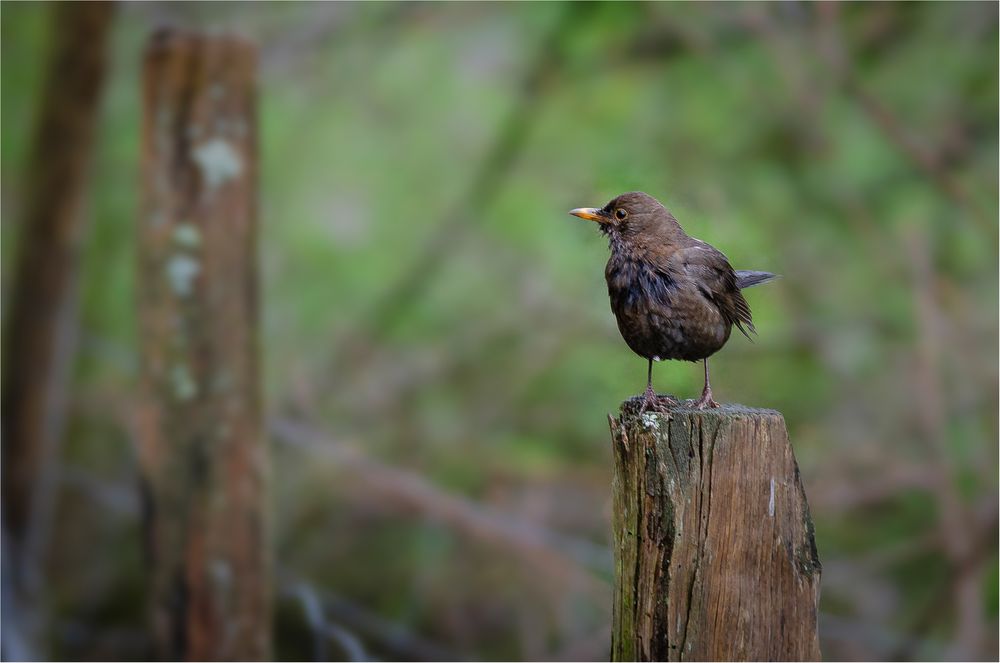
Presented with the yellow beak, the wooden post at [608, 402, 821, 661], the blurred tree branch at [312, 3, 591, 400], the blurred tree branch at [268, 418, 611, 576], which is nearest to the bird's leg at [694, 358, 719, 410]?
the wooden post at [608, 402, 821, 661]

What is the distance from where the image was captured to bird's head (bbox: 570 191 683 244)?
257cm

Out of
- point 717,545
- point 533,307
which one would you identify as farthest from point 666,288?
point 533,307

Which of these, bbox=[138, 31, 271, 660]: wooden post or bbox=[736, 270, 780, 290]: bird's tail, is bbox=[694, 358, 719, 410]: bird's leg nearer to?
bbox=[736, 270, 780, 290]: bird's tail

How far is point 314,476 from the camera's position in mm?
6918

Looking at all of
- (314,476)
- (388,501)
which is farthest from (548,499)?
(314,476)

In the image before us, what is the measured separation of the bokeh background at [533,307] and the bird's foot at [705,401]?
9.74ft

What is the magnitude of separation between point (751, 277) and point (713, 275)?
0.23 metres

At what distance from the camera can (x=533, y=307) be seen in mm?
7406

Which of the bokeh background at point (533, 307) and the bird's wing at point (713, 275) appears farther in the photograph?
the bokeh background at point (533, 307)

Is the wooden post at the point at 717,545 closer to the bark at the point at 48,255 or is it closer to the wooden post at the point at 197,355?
the wooden post at the point at 197,355

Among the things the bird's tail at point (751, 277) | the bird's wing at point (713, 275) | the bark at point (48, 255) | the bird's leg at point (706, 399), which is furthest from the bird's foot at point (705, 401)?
the bark at point (48, 255)

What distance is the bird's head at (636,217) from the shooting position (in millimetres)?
2568

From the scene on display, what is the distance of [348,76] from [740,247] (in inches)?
212

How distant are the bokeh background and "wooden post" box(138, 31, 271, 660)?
1198mm
